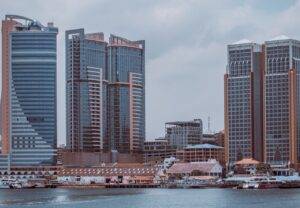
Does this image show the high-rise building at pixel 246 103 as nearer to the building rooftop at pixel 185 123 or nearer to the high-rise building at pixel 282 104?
the high-rise building at pixel 282 104

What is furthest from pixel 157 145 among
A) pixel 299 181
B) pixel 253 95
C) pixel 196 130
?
pixel 299 181

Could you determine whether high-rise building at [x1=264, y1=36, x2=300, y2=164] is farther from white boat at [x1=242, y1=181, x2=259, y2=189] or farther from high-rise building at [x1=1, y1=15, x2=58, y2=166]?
high-rise building at [x1=1, y1=15, x2=58, y2=166]

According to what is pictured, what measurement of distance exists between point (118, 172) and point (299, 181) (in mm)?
33333

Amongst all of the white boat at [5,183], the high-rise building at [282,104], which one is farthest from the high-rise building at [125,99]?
the high-rise building at [282,104]

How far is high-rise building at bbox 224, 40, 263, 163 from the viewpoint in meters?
156

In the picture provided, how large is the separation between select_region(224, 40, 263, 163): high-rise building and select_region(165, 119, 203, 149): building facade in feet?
110

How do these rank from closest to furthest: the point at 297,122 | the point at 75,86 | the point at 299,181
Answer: the point at 299,181 < the point at 297,122 < the point at 75,86

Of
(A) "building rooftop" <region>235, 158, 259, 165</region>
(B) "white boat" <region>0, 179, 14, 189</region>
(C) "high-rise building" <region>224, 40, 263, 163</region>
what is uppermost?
(C) "high-rise building" <region>224, 40, 263, 163</region>

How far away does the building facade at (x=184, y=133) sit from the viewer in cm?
19112

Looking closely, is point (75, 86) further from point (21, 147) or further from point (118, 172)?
point (118, 172)

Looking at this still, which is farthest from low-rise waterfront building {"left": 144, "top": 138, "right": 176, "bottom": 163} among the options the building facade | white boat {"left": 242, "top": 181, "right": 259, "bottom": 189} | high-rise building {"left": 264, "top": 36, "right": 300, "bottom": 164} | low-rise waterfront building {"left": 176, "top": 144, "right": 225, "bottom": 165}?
white boat {"left": 242, "top": 181, "right": 259, "bottom": 189}

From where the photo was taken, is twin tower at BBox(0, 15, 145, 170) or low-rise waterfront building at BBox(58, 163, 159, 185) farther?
twin tower at BBox(0, 15, 145, 170)

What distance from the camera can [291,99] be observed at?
152000 millimetres

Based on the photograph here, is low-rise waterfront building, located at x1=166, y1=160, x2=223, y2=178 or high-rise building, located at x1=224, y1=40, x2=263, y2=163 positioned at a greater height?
high-rise building, located at x1=224, y1=40, x2=263, y2=163
